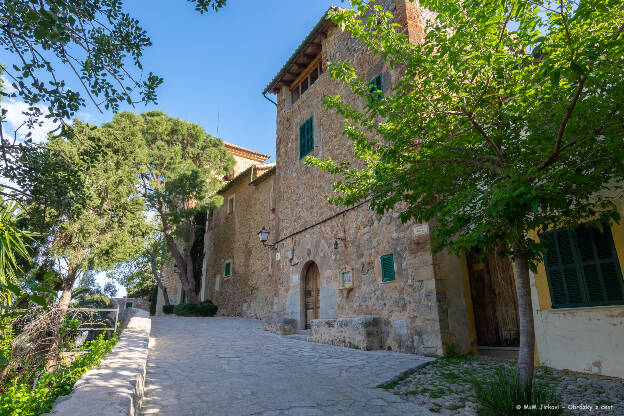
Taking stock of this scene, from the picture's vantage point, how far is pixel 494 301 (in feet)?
22.9

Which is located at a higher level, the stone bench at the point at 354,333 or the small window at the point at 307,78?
the small window at the point at 307,78

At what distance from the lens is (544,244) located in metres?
3.33

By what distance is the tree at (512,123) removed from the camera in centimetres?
295

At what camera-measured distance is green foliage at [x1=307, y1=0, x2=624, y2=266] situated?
294 centimetres

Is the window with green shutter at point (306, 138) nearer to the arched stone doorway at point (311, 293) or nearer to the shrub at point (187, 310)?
the arched stone doorway at point (311, 293)

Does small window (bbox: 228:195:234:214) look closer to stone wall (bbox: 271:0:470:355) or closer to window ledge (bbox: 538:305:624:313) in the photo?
stone wall (bbox: 271:0:470:355)

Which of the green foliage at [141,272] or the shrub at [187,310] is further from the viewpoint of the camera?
the green foliage at [141,272]

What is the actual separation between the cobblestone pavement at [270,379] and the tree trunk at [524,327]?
94 cm

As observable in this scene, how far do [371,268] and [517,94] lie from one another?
15.8 ft

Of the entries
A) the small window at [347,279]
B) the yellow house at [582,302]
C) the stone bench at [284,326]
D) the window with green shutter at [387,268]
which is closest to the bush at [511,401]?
the yellow house at [582,302]

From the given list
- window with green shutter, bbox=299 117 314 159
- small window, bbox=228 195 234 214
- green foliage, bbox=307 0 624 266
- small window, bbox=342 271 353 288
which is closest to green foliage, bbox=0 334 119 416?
green foliage, bbox=307 0 624 266

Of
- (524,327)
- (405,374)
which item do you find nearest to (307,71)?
(405,374)

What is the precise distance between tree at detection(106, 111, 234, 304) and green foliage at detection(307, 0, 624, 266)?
13.6 m

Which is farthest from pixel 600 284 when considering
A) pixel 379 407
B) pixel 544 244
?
pixel 379 407
